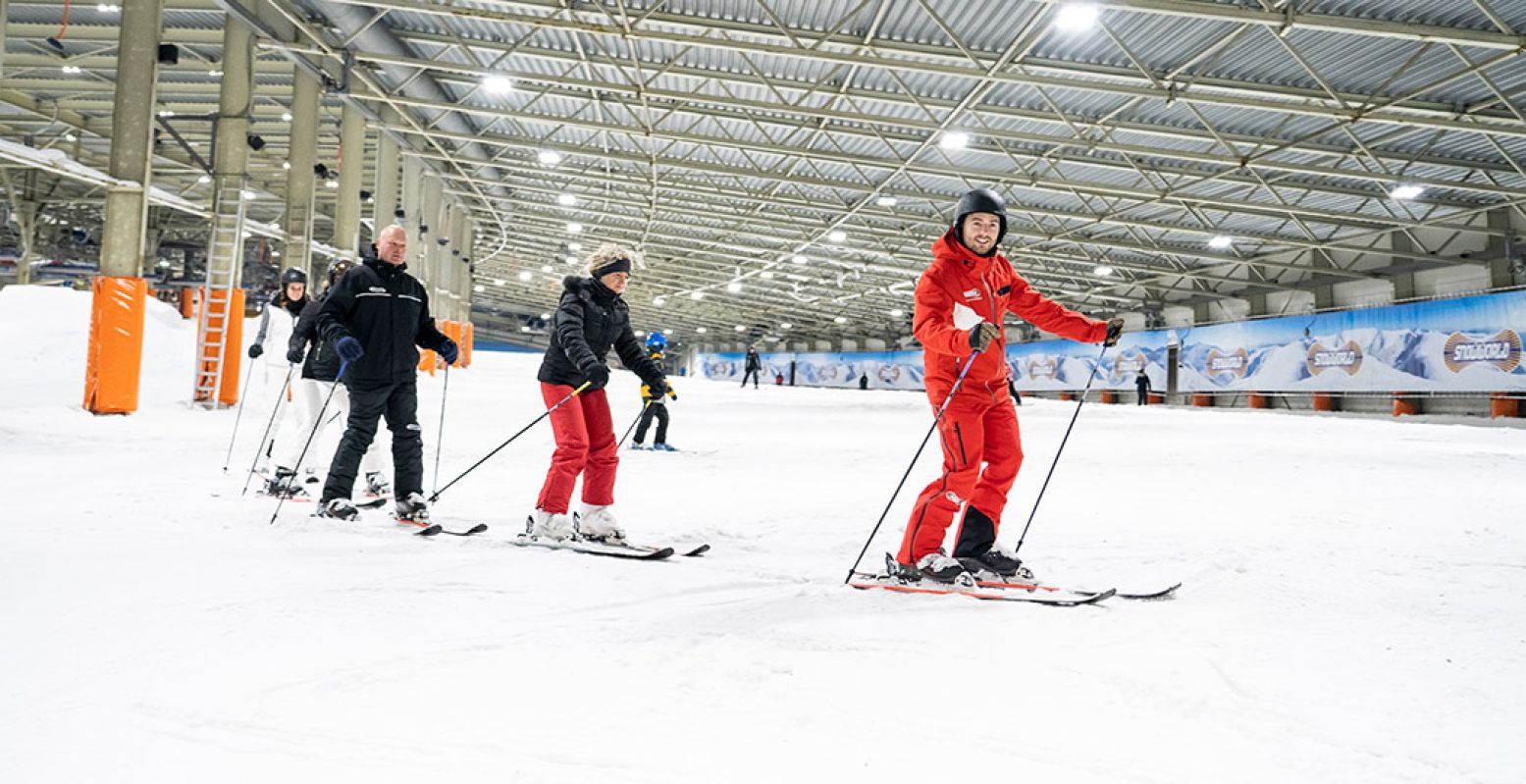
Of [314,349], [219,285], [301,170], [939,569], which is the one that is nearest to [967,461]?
[939,569]

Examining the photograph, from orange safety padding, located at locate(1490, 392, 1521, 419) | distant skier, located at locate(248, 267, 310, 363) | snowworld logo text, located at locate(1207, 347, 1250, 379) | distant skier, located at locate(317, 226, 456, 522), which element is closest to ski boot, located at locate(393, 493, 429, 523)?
distant skier, located at locate(317, 226, 456, 522)

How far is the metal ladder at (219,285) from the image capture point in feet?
37.8

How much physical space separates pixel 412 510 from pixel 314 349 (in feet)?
4.71

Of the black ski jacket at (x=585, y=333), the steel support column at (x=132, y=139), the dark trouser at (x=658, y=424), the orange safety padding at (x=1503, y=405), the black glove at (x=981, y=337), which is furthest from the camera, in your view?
the orange safety padding at (x=1503, y=405)

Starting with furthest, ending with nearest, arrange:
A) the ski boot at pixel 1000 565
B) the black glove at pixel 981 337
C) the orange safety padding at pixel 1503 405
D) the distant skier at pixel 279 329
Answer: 1. the orange safety padding at pixel 1503 405
2. the distant skier at pixel 279 329
3. the ski boot at pixel 1000 565
4. the black glove at pixel 981 337

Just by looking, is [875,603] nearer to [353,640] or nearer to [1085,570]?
[1085,570]

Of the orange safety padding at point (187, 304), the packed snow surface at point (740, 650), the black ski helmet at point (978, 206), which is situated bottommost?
the packed snow surface at point (740, 650)

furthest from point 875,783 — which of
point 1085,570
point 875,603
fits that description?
point 1085,570

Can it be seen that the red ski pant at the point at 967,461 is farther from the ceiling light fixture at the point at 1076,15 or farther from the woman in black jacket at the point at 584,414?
the ceiling light fixture at the point at 1076,15

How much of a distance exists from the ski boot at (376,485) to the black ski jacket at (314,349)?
65 centimetres

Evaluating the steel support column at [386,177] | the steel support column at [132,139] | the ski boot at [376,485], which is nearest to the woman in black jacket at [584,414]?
the ski boot at [376,485]

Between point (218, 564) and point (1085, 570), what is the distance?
364 centimetres

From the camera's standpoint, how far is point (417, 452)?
4.54 metres

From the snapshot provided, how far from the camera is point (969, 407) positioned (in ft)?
10.7
